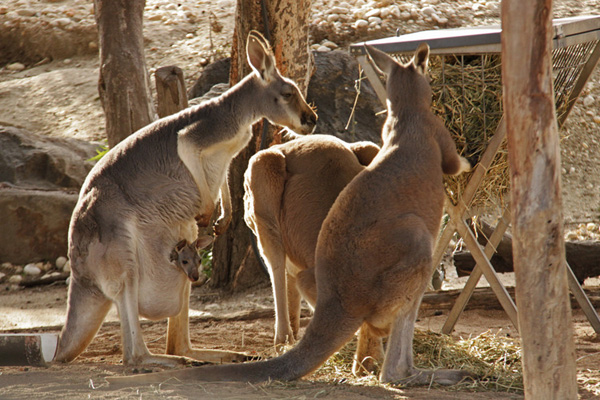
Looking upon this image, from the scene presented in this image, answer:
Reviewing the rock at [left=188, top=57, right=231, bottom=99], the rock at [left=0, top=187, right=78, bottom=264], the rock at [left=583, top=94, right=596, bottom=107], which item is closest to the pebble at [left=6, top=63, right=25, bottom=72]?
the rock at [left=188, top=57, right=231, bottom=99]

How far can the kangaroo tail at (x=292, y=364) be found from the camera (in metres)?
3.88

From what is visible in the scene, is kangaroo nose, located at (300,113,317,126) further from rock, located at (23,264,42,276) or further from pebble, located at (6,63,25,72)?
Answer: pebble, located at (6,63,25,72)

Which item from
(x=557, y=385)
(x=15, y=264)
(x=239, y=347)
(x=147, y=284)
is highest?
(x=557, y=385)

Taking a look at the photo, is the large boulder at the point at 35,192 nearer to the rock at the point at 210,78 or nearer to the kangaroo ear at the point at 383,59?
the rock at the point at 210,78

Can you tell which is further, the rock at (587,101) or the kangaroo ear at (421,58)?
the rock at (587,101)

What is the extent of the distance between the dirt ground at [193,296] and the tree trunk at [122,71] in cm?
199

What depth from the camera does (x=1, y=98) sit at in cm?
1278

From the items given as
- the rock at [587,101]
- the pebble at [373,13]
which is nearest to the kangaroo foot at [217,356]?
the pebble at [373,13]

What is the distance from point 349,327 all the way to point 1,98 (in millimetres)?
10761

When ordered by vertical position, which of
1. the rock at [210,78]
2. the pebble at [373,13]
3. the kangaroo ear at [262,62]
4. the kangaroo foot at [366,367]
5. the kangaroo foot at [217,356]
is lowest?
the kangaroo foot at [217,356]

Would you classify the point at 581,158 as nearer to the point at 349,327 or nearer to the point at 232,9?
the point at 232,9

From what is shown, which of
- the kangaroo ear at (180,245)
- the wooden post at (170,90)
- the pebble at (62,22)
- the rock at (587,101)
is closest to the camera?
the kangaroo ear at (180,245)

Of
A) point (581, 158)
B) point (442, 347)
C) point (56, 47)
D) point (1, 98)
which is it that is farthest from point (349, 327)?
point (56, 47)

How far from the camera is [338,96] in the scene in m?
9.32
